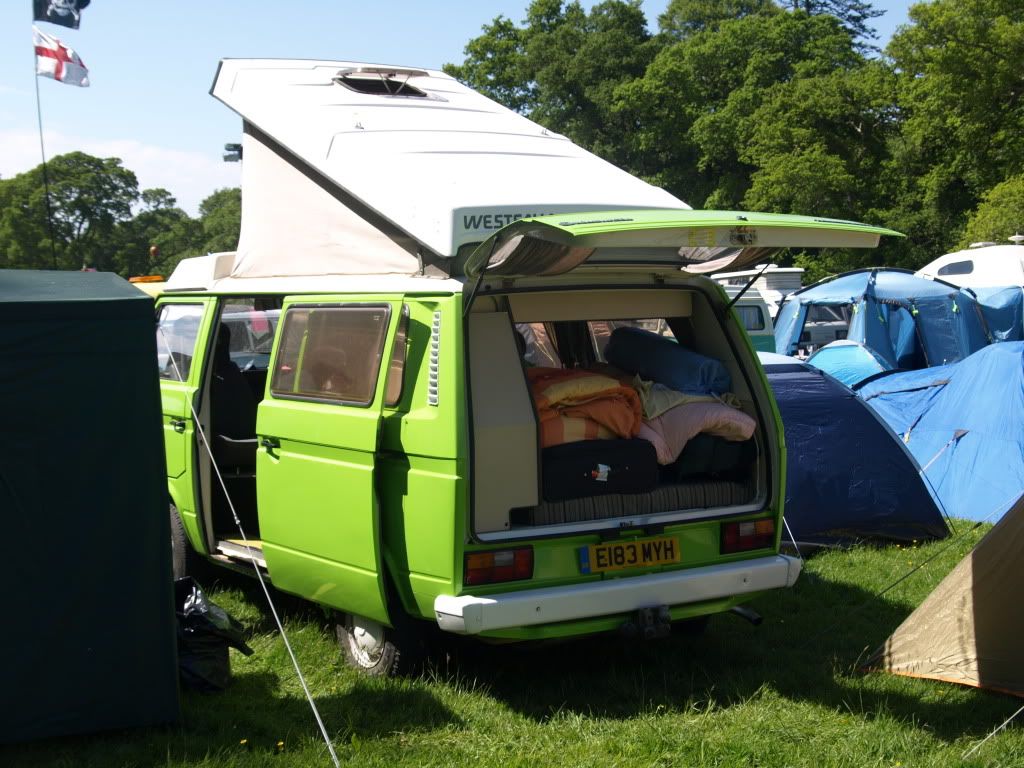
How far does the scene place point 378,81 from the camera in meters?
7.15

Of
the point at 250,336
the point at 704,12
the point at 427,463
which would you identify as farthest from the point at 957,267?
the point at 704,12

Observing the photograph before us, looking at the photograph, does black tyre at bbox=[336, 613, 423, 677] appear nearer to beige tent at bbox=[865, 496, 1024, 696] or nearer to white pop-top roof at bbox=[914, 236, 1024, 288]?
beige tent at bbox=[865, 496, 1024, 696]

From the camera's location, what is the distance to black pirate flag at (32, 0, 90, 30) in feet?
45.9

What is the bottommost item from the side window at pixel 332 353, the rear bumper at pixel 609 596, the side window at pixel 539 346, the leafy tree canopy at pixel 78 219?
the leafy tree canopy at pixel 78 219

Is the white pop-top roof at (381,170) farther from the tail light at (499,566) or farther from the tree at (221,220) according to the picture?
the tree at (221,220)

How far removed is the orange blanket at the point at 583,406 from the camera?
17.1 ft

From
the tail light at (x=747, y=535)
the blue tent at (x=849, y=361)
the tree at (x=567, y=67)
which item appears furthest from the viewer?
the tree at (x=567, y=67)

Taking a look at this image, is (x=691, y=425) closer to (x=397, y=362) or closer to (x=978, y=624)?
(x=397, y=362)

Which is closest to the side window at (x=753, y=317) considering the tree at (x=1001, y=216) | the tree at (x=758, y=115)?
the tree at (x=1001, y=216)

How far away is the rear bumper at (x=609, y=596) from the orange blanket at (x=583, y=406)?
0.73 meters

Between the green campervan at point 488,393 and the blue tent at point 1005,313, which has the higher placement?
the green campervan at point 488,393

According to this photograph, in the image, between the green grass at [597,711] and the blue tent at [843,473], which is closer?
the green grass at [597,711]

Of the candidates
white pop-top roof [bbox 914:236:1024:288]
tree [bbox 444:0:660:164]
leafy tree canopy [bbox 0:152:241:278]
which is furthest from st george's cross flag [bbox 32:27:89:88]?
leafy tree canopy [bbox 0:152:241:278]

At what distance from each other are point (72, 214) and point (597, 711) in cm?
5720
